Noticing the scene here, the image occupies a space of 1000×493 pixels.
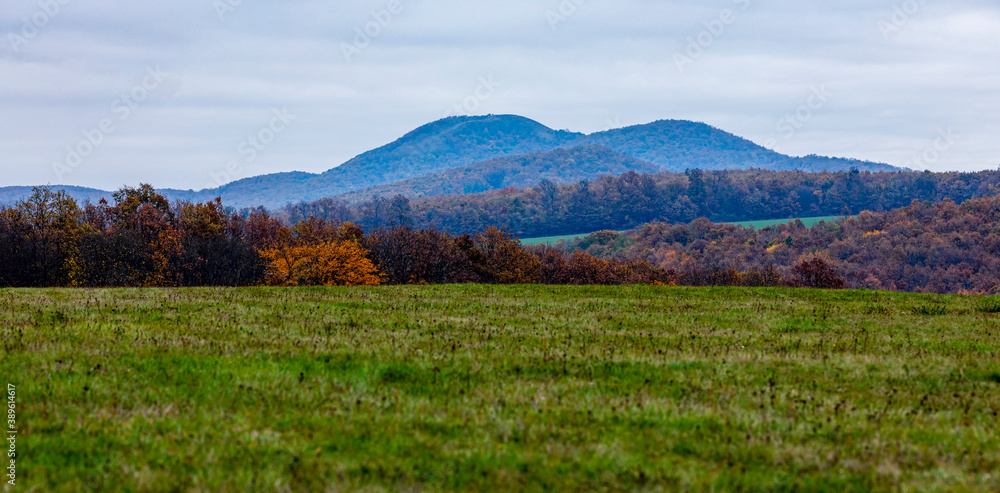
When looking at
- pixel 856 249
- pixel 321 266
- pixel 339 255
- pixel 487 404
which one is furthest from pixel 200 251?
pixel 856 249

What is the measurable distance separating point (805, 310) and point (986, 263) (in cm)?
11633

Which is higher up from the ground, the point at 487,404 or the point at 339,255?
the point at 339,255

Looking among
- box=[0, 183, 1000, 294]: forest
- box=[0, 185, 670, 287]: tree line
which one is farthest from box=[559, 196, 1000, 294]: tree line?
box=[0, 185, 670, 287]: tree line

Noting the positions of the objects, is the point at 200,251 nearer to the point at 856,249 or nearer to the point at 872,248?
the point at 872,248

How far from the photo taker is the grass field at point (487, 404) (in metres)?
8.26

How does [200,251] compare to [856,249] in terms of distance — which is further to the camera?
[856,249]

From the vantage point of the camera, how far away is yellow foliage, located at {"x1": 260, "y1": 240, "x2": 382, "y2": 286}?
2431 inches

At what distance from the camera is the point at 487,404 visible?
37.1 feet

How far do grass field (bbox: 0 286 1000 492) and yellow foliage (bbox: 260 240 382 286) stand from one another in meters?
39.4

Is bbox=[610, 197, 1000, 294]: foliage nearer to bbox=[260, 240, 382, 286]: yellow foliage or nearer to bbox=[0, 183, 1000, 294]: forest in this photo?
bbox=[0, 183, 1000, 294]: forest

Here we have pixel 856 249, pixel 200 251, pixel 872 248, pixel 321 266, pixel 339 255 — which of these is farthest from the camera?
pixel 856 249

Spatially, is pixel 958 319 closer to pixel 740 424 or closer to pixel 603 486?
pixel 740 424

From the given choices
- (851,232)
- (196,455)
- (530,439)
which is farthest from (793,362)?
(851,232)

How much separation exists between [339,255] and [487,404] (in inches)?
2165
